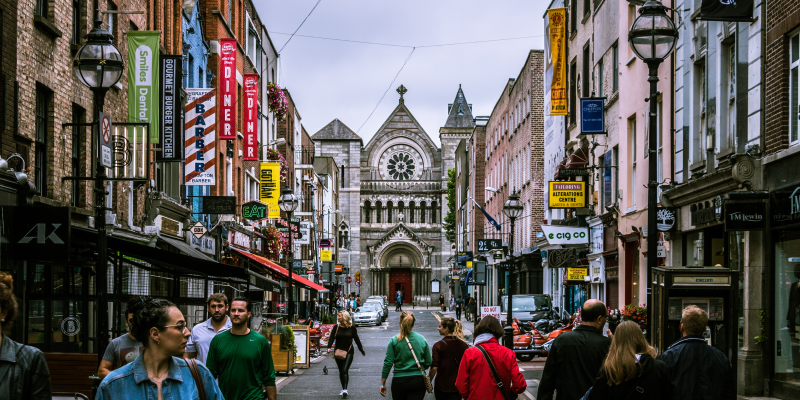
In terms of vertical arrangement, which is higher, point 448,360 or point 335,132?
point 335,132

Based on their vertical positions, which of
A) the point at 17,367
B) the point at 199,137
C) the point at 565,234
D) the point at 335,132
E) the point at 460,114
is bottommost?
the point at 17,367

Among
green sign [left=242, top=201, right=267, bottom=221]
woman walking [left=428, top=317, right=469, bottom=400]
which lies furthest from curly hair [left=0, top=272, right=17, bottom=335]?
green sign [left=242, top=201, right=267, bottom=221]

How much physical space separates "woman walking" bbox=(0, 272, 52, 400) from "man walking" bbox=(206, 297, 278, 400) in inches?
131

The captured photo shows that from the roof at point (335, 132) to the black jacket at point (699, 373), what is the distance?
87172 millimetres

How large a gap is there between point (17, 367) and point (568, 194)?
2412cm

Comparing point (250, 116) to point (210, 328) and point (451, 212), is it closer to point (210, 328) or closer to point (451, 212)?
point (210, 328)

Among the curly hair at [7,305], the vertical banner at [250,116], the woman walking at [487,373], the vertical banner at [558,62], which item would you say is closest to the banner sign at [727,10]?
the woman walking at [487,373]

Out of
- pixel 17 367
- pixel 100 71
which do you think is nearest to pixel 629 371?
pixel 17 367

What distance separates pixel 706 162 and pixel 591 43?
39.7 feet

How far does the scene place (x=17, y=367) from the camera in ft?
15.3

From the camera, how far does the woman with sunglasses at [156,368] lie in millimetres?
4496

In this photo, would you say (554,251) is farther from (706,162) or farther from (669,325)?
(669,325)

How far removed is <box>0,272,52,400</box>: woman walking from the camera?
4629 millimetres

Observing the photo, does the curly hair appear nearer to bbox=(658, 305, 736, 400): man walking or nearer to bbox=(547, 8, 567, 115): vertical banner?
bbox=(658, 305, 736, 400): man walking
